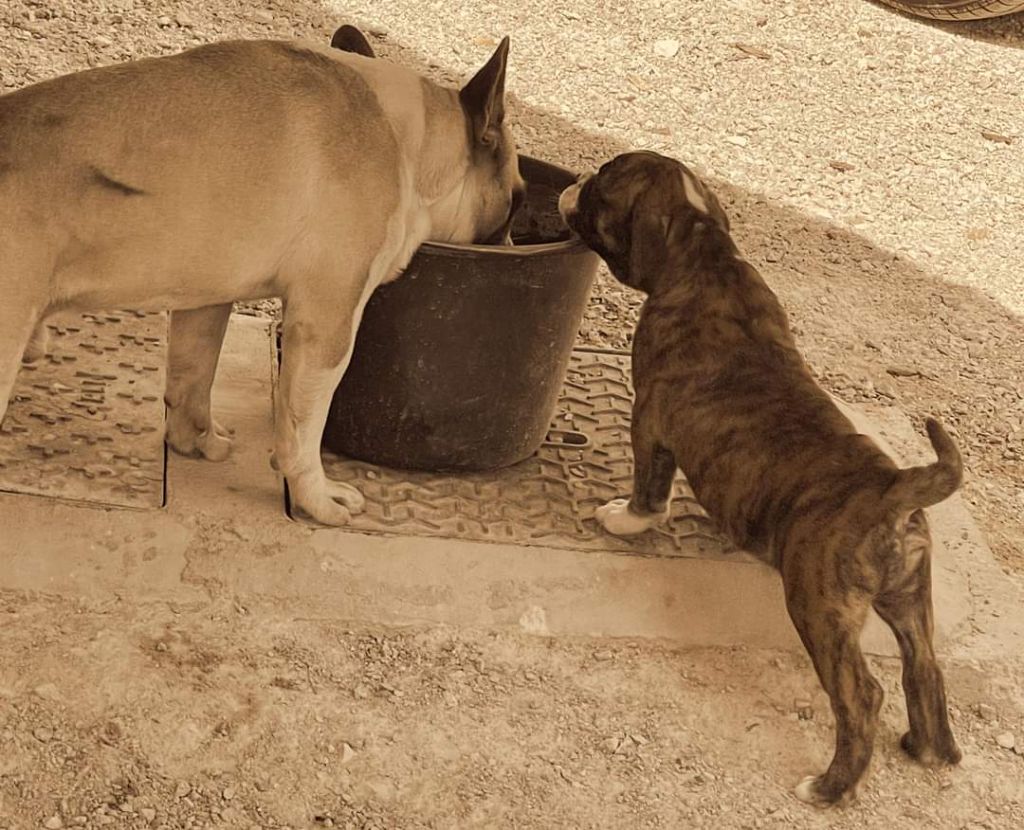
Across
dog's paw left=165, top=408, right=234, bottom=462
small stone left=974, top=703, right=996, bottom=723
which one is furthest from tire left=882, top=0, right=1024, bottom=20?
dog's paw left=165, top=408, right=234, bottom=462

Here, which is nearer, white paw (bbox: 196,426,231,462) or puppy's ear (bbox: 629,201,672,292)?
puppy's ear (bbox: 629,201,672,292)

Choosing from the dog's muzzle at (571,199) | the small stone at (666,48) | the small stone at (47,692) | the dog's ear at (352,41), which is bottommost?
the small stone at (47,692)

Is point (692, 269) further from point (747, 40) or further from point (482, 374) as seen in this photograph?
point (747, 40)

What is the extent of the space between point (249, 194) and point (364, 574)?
3.44 ft

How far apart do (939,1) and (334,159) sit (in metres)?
5.58

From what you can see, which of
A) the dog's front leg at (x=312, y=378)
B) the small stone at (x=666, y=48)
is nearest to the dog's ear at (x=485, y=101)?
the dog's front leg at (x=312, y=378)

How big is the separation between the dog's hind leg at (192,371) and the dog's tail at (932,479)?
1.86 meters

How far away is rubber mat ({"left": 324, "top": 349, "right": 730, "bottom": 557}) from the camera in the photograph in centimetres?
405

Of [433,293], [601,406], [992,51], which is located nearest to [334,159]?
[433,293]

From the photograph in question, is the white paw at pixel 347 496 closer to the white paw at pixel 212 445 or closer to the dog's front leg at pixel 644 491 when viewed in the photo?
the white paw at pixel 212 445

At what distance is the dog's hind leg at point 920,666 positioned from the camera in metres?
3.39

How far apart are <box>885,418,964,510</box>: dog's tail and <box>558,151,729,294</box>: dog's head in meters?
0.98

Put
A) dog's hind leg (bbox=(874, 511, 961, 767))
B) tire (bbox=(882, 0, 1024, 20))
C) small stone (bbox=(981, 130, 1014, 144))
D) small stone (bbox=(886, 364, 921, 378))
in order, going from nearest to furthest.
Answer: dog's hind leg (bbox=(874, 511, 961, 767)), small stone (bbox=(886, 364, 921, 378)), small stone (bbox=(981, 130, 1014, 144)), tire (bbox=(882, 0, 1024, 20))

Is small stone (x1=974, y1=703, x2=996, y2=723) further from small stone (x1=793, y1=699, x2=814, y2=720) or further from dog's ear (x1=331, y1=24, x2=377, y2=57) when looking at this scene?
dog's ear (x1=331, y1=24, x2=377, y2=57)
